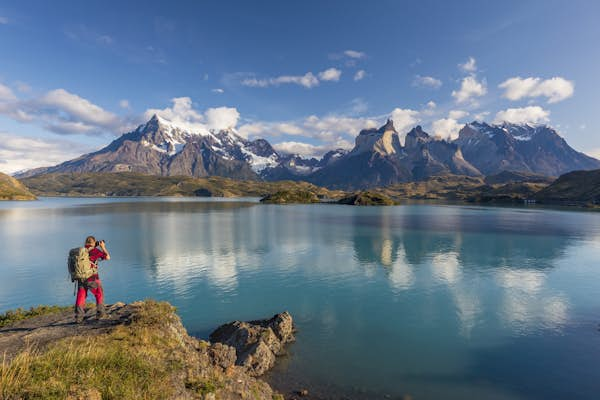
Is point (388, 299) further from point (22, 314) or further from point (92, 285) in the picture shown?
point (22, 314)

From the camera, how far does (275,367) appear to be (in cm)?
2620

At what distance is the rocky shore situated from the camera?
12.6m

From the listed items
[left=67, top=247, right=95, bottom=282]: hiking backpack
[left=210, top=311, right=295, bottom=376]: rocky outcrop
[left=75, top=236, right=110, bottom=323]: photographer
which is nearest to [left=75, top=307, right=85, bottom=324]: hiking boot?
[left=75, top=236, right=110, bottom=323]: photographer

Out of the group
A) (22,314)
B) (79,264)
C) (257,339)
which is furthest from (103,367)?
(22,314)

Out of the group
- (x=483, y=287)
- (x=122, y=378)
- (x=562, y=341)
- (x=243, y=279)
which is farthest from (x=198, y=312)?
(x=483, y=287)

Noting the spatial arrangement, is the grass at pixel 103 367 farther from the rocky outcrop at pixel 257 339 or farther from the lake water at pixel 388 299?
the lake water at pixel 388 299

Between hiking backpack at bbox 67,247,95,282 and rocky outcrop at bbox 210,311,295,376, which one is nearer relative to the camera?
hiking backpack at bbox 67,247,95,282

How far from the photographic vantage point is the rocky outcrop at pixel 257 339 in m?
25.5

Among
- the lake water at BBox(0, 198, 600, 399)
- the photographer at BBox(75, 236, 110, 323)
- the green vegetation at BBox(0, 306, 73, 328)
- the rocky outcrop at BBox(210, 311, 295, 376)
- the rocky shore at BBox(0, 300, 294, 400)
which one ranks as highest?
the photographer at BBox(75, 236, 110, 323)

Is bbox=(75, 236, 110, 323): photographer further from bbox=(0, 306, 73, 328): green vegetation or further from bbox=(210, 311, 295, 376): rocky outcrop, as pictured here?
bbox=(210, 311, 295, 376): rocky outcrop

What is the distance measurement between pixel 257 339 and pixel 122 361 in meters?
15.1

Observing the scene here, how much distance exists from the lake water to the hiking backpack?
15124 millimetres

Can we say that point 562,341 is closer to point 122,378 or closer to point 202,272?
point 122,378

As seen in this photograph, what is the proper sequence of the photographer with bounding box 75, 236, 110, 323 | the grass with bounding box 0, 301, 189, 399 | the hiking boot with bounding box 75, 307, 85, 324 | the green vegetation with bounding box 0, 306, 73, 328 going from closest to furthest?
the grass with bounding box 0, 301, 189, 399 → the photographer with bounding box 75, 236, 110, 323 → the hiking boot with bounding box 75, 307, 85, 324 → the green vegetation with bounding box 0, 306, 73, 328
